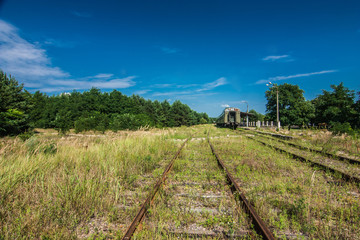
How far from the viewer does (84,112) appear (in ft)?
148

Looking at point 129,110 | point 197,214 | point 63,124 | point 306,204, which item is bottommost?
point 197,214

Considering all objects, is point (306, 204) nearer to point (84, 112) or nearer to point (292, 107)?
point (84, 112)

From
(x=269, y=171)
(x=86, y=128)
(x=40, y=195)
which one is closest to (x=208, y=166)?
(x=269, y=171)

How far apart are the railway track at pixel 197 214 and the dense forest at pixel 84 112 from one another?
52.2ft

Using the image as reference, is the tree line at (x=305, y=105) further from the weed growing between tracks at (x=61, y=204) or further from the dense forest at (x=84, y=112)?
the weed growing between tracks at (x=61, y=204)

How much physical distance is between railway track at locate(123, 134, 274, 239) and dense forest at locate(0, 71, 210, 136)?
15917mm

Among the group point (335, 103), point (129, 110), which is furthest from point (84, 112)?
point (335, 103)

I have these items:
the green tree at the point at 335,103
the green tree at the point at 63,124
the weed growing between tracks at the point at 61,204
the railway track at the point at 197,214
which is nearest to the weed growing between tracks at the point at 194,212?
the railway track at the point at 197,214

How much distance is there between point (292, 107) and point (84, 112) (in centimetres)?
5344

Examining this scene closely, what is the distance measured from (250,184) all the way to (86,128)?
28.8 m

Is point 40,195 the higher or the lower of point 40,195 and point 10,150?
the lower

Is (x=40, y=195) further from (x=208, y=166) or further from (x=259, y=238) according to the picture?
(x=208, y=166)

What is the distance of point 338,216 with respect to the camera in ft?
9.80

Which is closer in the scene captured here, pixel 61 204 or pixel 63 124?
pixel 61 204
